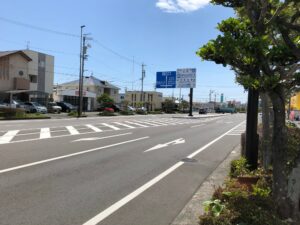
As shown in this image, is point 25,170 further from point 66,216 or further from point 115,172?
point 66,216

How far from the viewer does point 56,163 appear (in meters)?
10.3

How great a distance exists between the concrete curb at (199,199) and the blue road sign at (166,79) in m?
45.7

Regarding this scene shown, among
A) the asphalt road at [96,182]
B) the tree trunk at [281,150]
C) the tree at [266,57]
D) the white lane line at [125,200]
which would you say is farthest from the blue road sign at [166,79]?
the tree trunk at [281,150]

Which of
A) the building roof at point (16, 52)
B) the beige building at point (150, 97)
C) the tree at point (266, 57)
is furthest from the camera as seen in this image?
the beige building at point (150, 97)

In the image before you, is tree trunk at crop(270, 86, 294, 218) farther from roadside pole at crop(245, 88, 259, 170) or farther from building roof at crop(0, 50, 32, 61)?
building roof at crop(0, 50, 32, 61)

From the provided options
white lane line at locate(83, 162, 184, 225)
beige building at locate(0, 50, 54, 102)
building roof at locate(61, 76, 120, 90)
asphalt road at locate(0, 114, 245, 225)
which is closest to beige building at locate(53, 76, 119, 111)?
building roof at locate(61, 76, 120, 90)

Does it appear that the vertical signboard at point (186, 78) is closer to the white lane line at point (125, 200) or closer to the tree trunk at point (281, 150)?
the white lane line at point (125, 200)

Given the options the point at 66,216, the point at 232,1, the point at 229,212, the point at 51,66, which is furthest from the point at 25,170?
the point at 51,66

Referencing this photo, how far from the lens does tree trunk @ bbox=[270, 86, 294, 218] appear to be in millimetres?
5113

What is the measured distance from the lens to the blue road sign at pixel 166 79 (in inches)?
2219

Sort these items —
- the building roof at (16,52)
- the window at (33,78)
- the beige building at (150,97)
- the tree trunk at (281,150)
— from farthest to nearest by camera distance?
the beige building at (150,97) → the window at (33,78) → the building roof at (16,52) → the tree trunk at (281,150)

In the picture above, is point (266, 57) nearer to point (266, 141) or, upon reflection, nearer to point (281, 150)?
point (281, 150)

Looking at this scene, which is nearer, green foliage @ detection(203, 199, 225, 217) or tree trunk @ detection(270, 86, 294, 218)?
green foliage @ detection(203, 199, 225, 217)

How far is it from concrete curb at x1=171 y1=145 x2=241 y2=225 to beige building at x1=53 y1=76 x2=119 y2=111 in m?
62.3
